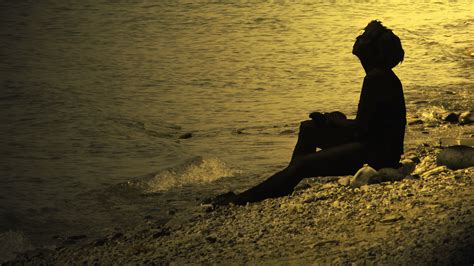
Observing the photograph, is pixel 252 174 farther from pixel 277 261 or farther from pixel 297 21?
pixel 297 21

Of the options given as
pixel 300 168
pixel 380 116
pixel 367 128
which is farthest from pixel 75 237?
pixel 380 116

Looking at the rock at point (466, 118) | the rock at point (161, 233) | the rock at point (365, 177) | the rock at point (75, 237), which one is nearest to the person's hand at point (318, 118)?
the rock at point (365, 177)

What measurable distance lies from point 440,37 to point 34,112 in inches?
336

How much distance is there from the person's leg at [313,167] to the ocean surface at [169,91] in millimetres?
870

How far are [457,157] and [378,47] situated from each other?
1.06 meters

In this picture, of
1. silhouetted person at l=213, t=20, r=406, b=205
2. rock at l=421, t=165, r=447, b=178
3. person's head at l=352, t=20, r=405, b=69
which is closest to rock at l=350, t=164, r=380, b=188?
silhouetted person at l=213, t=20, r=406, b=205

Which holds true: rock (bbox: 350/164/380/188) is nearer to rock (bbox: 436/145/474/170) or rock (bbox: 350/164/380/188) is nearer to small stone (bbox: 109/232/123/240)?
rock (bbox: 436/145/474/170)

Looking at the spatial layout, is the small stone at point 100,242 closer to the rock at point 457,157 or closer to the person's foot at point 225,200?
the person's foot at point 225,200

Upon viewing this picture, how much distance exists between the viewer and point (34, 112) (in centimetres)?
1438

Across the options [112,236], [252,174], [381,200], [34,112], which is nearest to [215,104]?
[34,112]

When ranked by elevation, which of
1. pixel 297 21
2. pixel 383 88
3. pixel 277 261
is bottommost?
pixel 297 21

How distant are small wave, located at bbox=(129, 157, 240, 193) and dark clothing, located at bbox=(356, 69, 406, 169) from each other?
244 cm

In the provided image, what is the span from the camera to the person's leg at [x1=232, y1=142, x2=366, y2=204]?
24.1 ft

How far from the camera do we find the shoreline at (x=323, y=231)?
573 centimetres
